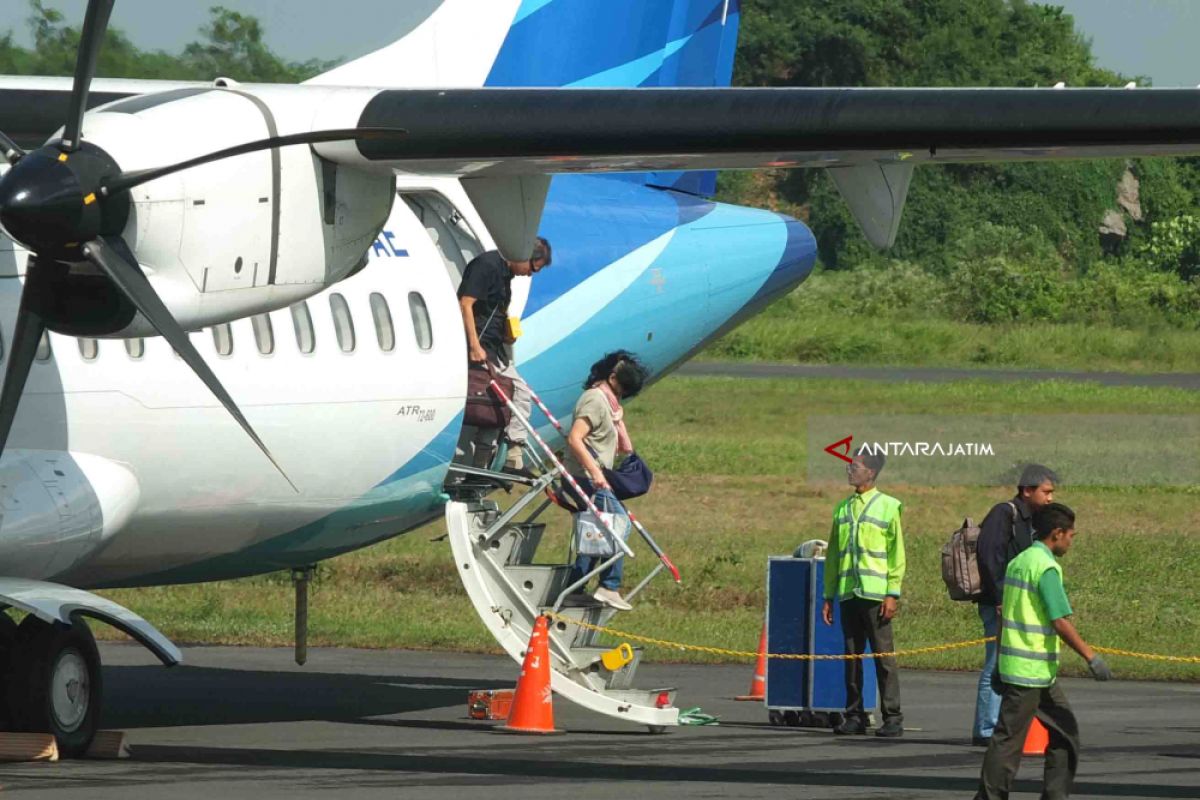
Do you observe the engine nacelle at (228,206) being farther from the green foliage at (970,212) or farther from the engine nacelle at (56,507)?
the green foliage at (970,212)

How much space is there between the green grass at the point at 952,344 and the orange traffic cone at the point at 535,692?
2912 cm

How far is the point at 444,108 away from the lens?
1145 centimetres

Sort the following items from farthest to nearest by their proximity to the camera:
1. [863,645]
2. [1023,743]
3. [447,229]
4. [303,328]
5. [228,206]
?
[447,229] < [863,645] < [303,328] < [228,206] < [1023,743]

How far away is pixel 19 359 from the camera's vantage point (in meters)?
11.1

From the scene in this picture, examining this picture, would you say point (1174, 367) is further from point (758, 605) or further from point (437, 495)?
point (437, 495)

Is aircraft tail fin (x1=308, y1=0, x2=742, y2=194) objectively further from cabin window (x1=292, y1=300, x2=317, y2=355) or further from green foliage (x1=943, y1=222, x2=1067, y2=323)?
green foliage (x1=943, y1=222, x2=1067, y2=323)

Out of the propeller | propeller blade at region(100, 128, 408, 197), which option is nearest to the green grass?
propeller blade at region(100, 128, 408, 197)

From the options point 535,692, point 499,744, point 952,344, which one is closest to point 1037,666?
point 499,744

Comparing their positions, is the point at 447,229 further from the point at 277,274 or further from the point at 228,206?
the point at 228,206

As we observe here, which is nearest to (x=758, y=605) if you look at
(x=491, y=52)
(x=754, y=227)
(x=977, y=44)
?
(x=754, y=227)

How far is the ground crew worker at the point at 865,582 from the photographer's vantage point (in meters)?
13.4

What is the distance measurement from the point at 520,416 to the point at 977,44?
43138 mm

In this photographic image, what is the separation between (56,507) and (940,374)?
1168 inches

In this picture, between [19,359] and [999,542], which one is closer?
[19,359]
